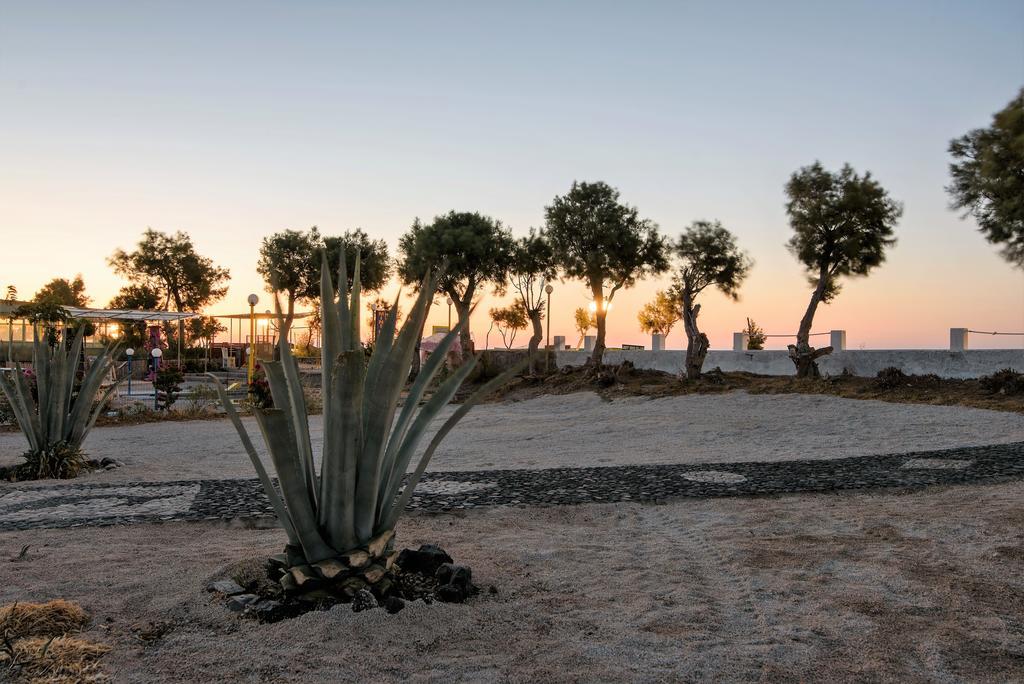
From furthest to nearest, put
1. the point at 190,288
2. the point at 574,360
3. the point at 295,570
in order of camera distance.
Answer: the point at 190,288 < the point at 574,360 < the point at 295,570

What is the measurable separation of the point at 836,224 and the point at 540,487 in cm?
1765

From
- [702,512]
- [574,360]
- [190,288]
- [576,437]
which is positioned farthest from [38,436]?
[190,288]

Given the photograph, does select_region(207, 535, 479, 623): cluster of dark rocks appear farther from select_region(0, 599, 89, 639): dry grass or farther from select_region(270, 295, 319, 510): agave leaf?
select_region(0, 599, 89, 639): dry grass

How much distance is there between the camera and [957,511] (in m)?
5.13

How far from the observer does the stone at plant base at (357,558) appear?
2986 mm

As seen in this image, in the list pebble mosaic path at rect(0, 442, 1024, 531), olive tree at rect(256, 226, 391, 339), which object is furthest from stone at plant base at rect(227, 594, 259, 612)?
olive tree at rect(256, 226, 391, 339)

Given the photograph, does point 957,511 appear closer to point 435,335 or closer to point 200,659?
point 200,659

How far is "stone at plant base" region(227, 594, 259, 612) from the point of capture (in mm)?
3037

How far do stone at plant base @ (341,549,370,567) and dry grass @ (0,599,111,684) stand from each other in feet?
2.85

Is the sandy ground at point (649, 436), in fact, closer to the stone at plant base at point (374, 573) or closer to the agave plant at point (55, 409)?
the agave plant at point (55, 409)

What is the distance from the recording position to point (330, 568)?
2.97 meters

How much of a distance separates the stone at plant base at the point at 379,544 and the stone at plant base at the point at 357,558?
3cm

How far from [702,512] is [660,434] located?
6706 millimetres

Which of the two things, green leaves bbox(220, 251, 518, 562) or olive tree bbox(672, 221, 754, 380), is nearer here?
green leaves bbox(220, 251, 518, 562)
